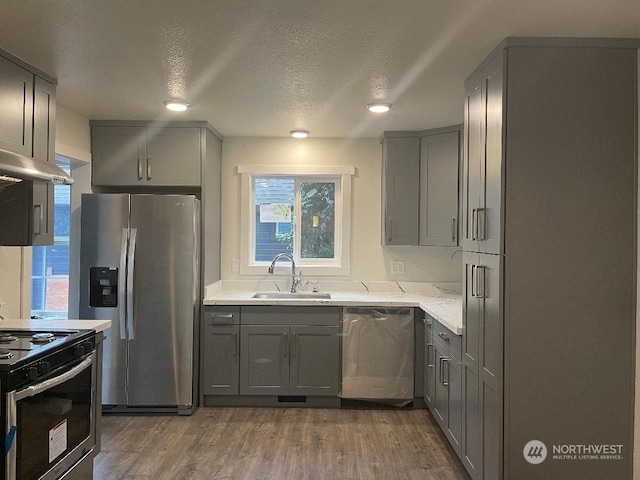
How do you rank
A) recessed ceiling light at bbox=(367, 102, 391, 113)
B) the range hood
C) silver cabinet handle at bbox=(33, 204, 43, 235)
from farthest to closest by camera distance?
recessed ceiling light at bbox=(367, 102, 391, 113)
silver cabinet handle at bbox=(33, 204, 43, 235)
the range hood

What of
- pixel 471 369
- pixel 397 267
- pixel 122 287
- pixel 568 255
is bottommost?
pixel 471 369

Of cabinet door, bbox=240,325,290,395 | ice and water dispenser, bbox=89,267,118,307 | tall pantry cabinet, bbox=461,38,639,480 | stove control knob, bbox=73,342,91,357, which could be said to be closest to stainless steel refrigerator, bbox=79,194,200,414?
ice and water dispenser, bbox=89,267,118,307

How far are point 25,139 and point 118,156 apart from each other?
4.52ft

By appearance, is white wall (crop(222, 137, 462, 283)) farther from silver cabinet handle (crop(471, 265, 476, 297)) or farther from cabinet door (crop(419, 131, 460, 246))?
silver cabinet handle (crop(471, 265, 476, 297))

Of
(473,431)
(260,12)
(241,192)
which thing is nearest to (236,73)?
(260,12)

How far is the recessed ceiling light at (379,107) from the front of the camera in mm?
3381

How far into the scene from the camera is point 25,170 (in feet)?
7.26

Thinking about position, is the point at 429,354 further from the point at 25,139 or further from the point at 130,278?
the point at 25,139

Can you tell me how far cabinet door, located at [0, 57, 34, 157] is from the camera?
8.28 ft

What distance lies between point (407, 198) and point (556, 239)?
7.07 ft

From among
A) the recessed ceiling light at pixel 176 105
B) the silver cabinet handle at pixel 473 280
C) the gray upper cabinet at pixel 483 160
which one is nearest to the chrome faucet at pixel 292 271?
the recessed ceiling light at pixel 176 105

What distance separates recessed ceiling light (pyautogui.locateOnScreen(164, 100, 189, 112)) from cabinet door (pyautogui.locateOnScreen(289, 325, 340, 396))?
188 cm

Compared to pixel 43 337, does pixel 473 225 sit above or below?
above

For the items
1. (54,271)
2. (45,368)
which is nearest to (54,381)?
(45,368)
